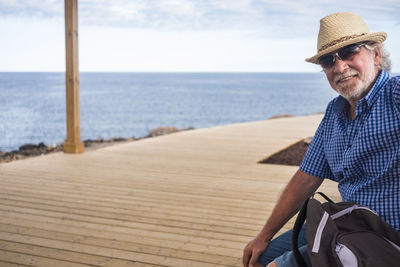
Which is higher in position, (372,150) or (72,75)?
(72,75)

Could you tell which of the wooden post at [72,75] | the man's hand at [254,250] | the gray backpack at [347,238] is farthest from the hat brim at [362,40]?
the wooden post at [72,75]

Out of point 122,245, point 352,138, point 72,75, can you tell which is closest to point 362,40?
point 352,138

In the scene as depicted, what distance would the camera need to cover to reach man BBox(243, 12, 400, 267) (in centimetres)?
150

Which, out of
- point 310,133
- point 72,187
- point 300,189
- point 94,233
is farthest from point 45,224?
point 310,133

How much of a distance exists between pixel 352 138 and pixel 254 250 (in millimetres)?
518

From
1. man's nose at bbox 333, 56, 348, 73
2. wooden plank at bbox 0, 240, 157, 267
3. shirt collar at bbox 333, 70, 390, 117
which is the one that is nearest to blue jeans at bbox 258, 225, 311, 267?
shirt collar at bbox 333, 70, 390, 117

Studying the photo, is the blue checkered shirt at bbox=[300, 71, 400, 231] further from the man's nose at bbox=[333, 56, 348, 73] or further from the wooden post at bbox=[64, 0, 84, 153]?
the wooden post at bbox=[64, 0, 84, 153]

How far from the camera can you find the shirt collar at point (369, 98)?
1570 mm

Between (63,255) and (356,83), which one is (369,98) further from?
(63,255)

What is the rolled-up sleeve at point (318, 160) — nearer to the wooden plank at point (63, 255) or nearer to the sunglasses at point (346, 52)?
the sunglasses at point (346, 52)

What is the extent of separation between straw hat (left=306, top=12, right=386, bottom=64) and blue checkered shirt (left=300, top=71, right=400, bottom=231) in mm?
142

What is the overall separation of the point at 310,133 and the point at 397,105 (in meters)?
6.89

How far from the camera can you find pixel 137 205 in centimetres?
367

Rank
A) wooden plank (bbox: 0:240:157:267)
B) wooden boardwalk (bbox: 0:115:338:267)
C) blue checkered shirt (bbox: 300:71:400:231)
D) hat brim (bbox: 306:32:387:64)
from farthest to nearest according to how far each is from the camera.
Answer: wooden boardwalk (bbox: 0:115:338:267), wooden plank (bbox: 0:240:157:267), hat brim (bbox: 306:32:387:64), blue checkered shirt (bbox: 300:71:400:231)
